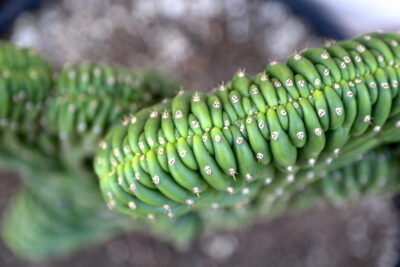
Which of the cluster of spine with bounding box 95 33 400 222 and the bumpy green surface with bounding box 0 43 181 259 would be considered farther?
the bumpy green surface with bounding box 0 43 181 259

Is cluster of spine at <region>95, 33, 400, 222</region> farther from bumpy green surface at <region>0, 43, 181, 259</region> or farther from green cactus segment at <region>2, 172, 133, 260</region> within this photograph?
green cactus segment at <region>2, 172, 133, 260</region>

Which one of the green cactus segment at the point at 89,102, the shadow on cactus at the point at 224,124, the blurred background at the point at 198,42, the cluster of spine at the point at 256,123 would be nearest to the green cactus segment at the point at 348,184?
the shadow on cactus at the point at 224,124

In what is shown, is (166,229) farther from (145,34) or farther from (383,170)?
(145,34)

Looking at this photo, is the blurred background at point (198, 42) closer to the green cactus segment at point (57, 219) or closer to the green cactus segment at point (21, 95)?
the green cactus segment at point (57, 219)

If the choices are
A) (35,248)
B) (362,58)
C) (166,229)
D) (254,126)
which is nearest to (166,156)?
(254,126)

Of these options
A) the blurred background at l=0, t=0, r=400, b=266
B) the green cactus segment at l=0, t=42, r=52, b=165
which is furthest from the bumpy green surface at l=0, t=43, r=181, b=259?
the blurred background at l=0, t=0, r=400, b=266

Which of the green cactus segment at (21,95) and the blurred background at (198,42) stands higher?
the blurred background at (198,42)

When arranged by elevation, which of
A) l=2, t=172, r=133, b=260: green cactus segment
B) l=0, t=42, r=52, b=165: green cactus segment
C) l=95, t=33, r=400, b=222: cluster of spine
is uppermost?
l=95, t=33, r=400, b=222: cluster of spine
